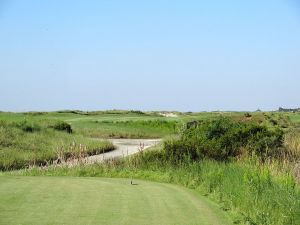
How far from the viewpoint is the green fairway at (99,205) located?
9844 millimetres

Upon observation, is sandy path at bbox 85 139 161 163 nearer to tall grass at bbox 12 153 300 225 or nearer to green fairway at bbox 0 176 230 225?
tall grass at bbox 12 153 300 225

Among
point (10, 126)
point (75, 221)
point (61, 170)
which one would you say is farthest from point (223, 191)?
point (10, 126)

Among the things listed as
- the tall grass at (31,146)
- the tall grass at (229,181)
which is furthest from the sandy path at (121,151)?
the tall grass at (229,181)

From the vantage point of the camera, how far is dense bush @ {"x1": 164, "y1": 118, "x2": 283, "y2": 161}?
21906 millimetres

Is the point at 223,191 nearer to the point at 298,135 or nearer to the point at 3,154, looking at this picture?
the point at 3,154

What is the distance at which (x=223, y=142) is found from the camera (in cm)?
2377

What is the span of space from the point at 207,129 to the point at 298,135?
276 inches

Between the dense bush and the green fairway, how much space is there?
732 centimetres

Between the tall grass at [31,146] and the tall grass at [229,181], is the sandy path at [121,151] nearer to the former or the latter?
the tall grass at [31,146]

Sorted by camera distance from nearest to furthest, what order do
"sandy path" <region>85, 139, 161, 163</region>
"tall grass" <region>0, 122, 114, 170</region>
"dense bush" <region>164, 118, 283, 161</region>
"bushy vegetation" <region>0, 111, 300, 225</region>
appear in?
1. "bushy vegetation" <region>0, 111, 300, 225</region>
2. "dense bush" <region>164, 118, 283, 161</region>
3. "sandy path" <region>85, 139, 161, 163</region>
4. "tall grass" <region>0, 122, 114, 170</region>

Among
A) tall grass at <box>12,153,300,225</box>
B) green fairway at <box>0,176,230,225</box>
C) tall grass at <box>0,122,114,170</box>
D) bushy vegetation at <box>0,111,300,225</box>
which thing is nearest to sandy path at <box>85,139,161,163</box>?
tall grass at <box>0,122,114,170</box>

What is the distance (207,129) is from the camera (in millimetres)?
25891

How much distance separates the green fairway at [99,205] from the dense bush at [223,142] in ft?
24.0

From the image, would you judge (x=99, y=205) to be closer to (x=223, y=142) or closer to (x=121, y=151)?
(x=223, y=142)
